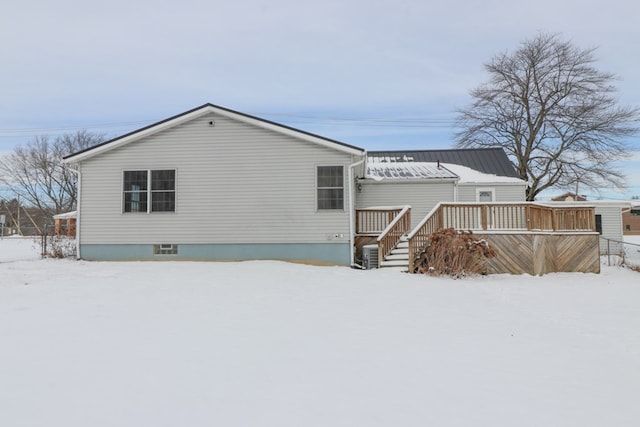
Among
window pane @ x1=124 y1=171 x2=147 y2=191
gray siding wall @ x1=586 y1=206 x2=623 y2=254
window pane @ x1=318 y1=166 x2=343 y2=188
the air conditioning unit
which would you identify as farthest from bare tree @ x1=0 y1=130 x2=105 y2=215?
gray siding wall @ x1=586 y1=206 x2=623 y2=254

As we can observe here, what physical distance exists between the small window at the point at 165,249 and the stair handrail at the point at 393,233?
19.4 ft

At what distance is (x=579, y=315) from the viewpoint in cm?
603

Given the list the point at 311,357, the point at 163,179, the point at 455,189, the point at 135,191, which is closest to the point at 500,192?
the point at 455,189

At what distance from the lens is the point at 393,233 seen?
11.4 metres

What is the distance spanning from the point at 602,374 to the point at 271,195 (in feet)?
29.5

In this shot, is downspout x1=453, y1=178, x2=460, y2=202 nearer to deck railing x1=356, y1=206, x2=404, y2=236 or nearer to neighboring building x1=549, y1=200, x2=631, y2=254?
deck railing x1=356, y1=206, x2=404, y2=236

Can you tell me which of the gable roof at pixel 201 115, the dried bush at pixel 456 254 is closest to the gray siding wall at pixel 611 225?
the dried bush at pixel 456 254

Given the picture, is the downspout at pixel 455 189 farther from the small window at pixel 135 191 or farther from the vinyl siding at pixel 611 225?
the small window at pixel 135 191

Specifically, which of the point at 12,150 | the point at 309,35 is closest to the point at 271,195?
the point at 309,35

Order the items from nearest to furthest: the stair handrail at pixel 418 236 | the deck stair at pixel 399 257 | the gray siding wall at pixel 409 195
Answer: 1. the stair handrail at pixel 418 236
2. the deck stair at pixel 399 257
3. the gray siding wall at pixel 409 195

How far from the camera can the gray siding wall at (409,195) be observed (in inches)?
619

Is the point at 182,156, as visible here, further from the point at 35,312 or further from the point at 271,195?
the point at 35,312

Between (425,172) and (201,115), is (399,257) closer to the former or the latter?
(425,172)

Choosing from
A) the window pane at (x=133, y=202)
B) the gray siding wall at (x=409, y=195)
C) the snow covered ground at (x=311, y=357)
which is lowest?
the snow covered ground at (x=311, y=357)
